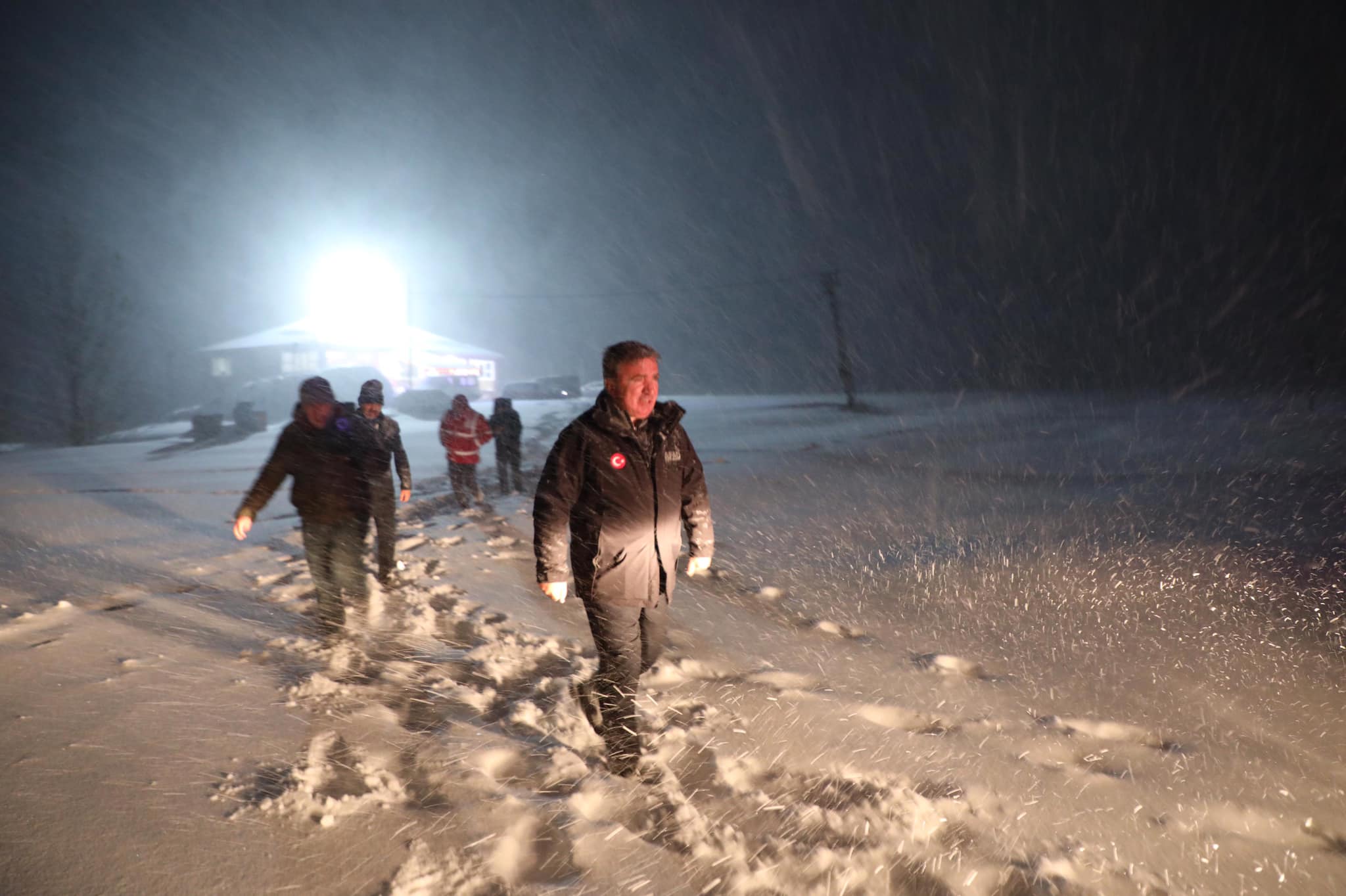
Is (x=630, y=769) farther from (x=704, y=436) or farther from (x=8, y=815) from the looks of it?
(x=704, y=436)

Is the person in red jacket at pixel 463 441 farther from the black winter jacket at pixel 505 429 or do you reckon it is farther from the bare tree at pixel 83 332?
the bare tree at pixel 83 332

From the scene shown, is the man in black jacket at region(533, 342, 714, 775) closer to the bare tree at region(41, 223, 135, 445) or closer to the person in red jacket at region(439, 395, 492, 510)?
the person in red jacket at region(439, 395, 492, 510)

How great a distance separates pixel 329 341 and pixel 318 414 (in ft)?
176

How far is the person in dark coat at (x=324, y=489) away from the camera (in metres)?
4.34

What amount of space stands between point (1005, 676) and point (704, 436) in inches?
697

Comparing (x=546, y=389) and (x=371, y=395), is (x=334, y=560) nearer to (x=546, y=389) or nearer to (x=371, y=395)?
(x=371, y=395)

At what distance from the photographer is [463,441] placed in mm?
9195

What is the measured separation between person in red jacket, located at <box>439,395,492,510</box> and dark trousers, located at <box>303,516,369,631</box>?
4.44m

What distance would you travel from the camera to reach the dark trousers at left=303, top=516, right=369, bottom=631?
4.47 m

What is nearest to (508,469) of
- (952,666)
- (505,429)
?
(505,429)

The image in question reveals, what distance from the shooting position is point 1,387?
4741cm

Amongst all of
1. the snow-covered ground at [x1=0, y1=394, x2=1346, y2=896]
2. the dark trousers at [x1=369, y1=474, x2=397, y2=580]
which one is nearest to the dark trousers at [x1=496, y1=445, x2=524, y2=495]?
the snow-covered ground at [x1=0, y1=394, x2=1346, y2=896]

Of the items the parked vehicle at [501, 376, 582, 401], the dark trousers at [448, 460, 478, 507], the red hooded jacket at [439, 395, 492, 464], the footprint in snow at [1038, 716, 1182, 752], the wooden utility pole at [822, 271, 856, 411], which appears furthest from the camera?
the parked vehicle at [501, 376, 582, 401]

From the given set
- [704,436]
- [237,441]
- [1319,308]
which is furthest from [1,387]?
[1319,308]
